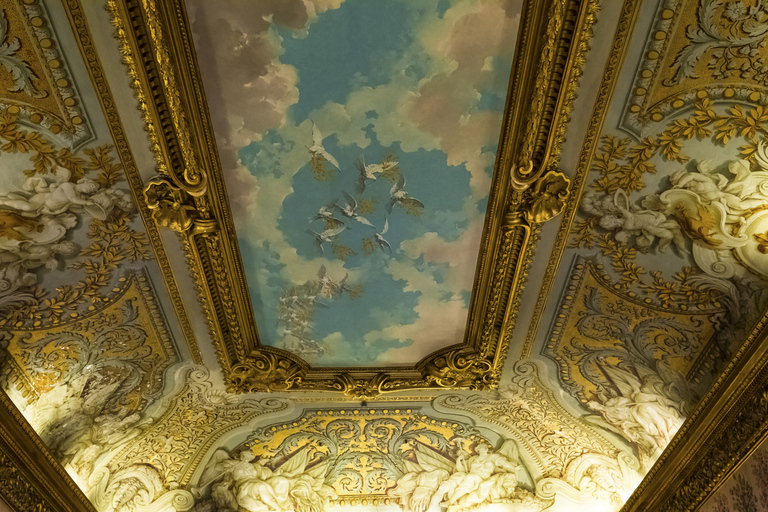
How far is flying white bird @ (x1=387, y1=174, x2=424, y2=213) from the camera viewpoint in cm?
676

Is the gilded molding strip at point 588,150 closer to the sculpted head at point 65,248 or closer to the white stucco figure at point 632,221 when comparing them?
the white stucco figure at point 632,221

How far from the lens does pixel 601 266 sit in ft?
24.2

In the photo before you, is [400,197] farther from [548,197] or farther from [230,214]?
[230,214]

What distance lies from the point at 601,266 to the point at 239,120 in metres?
4.51

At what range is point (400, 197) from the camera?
6895 mm

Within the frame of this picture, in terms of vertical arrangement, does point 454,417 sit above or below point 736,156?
below

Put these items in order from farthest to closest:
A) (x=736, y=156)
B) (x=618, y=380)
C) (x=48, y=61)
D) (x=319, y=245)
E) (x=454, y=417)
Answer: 1. (x=454, y=417)
2. (x=618, y=380)
3. (x=319, y=245)
4. (x=736, y=156)
5. (x=48, y=61)

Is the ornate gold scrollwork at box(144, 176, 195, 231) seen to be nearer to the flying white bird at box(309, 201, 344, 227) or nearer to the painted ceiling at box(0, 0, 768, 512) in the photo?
the painted ceiling at box(0, 0, 768, 512)

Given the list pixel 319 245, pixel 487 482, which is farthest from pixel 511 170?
pixel 487 482

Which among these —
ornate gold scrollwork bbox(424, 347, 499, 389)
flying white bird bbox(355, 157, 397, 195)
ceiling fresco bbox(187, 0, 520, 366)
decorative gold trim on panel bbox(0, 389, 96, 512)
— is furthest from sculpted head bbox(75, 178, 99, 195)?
ornate gold scrollwork bbox(424, 347, 499, 389)

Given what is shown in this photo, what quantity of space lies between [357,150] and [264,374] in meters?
4.20

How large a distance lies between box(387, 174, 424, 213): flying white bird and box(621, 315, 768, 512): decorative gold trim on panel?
150 inches

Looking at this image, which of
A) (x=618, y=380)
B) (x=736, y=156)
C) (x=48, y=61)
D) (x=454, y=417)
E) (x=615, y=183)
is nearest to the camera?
(x=48, y=61)

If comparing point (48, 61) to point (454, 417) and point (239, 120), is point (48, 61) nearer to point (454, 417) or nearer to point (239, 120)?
point (239, 120)
